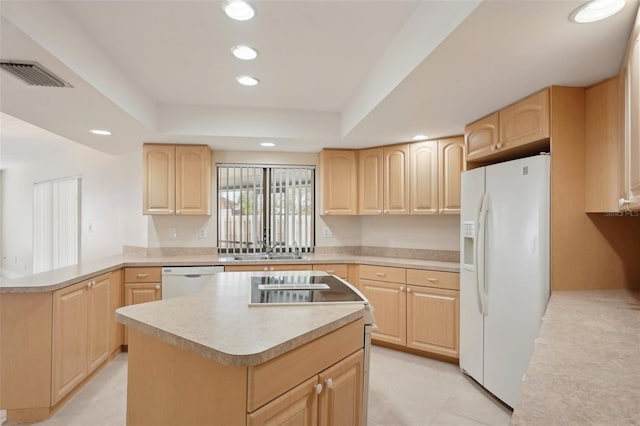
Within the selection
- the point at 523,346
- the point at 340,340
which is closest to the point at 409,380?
the point at 523,346

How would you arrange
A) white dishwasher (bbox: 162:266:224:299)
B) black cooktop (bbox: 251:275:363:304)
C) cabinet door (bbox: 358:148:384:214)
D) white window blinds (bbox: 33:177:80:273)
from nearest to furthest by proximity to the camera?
1. black cooktop (bbox: 251:275:363:304)
2. white dishwasher (bbox: 162:266:224:299)
3. cabinet door (bbox: 358:148:384:214)
4. white window blinds (bbox: 33:177:80:273)

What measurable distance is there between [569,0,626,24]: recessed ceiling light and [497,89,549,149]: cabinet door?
2.55 feet

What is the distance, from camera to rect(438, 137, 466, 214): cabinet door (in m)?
3.33

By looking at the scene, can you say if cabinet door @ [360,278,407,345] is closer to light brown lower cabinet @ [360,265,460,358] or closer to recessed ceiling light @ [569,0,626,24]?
light brown lower cabinet @ [360,265,460,358]

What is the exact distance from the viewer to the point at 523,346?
7.28 feet

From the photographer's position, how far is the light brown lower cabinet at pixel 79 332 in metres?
2.33

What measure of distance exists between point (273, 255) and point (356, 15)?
2817mm

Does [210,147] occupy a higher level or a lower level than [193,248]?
higher

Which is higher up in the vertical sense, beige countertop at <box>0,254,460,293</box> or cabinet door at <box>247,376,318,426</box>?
beige countertop at <box>0,254,460,293</box>

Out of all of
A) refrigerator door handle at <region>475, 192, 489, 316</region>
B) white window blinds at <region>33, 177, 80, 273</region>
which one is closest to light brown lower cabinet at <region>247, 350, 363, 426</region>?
refrigerator door handle at <region>475, 192, 489, 316</region>

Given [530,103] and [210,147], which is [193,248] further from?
[530,103]

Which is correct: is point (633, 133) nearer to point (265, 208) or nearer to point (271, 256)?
point (271, 256)

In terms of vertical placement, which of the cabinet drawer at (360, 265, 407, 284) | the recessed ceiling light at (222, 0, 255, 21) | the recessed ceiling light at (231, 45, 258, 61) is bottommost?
the cabinet drawer at (360, 265, 407, 284)

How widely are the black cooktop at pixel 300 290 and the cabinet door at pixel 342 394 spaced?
0.30 m
